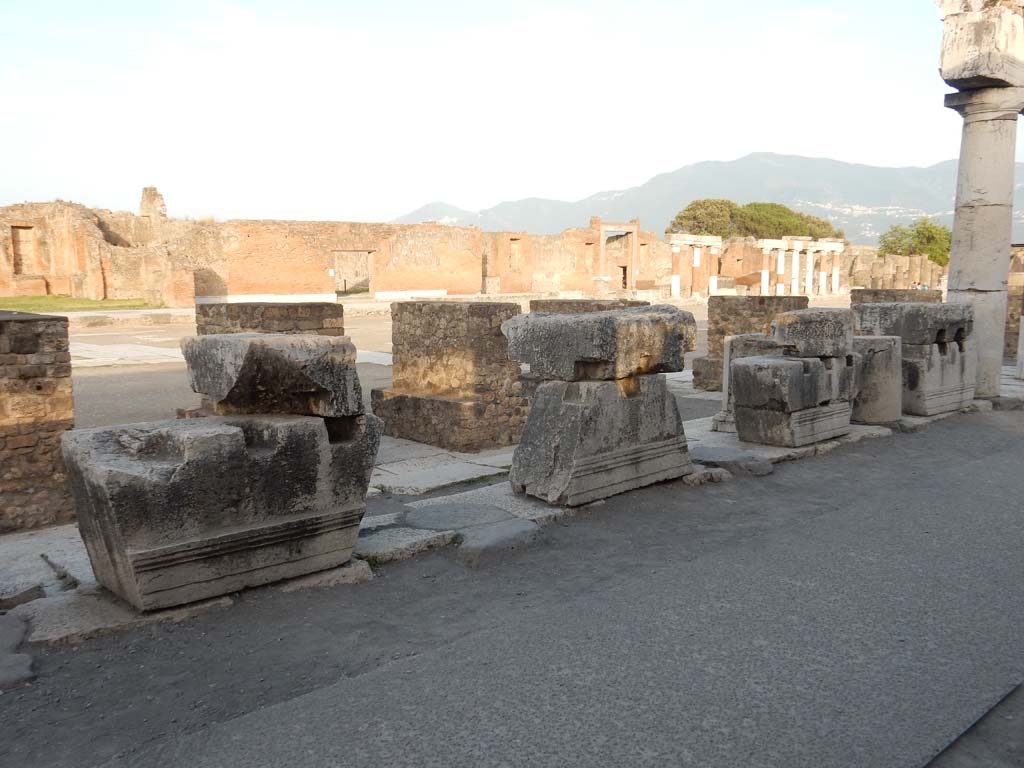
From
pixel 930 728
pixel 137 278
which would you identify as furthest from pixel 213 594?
pixel 137 278

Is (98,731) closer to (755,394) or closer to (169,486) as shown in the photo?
(169,486)

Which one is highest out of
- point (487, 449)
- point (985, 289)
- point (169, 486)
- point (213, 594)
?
point (985, 289)

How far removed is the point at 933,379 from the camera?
830cm

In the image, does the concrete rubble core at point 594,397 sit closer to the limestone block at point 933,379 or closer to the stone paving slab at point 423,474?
the stone paving slab at point 423,474

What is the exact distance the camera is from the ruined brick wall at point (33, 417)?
5473mm

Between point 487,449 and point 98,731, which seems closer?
point 98,731

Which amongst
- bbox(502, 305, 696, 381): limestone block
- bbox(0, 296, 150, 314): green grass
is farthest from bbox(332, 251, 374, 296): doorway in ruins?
bbox(502, 305, 696, 381): limestone block

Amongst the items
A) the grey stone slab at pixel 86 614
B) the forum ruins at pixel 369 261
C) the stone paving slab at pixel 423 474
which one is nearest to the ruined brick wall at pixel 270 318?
the stone paving slab at pixel 423 474

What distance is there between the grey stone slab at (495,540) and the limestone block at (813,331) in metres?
3.35

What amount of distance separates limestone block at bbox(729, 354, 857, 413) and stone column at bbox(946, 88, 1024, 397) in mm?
3149

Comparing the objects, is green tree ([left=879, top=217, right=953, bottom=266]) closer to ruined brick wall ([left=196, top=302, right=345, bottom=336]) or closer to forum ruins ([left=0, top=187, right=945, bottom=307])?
forum ruins ([left=0, top=187, right=945, bottom=307])

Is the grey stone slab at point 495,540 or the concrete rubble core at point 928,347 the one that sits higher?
the concrete rubble core at point 928,347

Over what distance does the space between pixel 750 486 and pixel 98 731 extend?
14.5 feet

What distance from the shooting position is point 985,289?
8.99m
